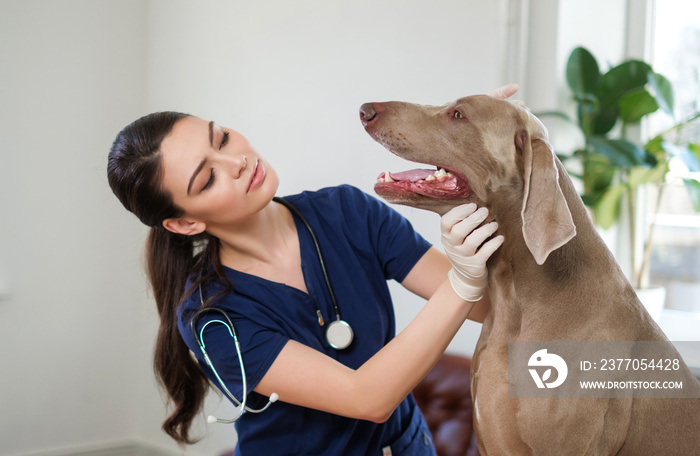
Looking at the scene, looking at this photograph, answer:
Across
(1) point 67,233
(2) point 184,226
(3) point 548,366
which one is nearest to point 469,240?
(3) point 548,366

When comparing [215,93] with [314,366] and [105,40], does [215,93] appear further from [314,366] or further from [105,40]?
[314,366]

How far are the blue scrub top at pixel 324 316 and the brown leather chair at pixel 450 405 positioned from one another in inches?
20.0

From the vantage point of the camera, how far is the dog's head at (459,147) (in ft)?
3.71

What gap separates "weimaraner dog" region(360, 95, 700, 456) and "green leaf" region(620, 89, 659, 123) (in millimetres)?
1170

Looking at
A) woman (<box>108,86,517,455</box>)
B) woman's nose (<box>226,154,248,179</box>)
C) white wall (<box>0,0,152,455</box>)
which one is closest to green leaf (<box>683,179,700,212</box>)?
woman (<box>108,86,517,455</box>)

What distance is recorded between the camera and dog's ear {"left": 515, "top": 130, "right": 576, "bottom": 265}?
0.99m

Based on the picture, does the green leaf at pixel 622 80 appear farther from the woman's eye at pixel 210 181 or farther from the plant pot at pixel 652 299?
the woman's eye at pixel 210 181

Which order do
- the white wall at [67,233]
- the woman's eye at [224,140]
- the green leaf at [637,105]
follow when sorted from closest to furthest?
the woman's eye at [224,140], the green leaf at [637,105], the white wall at [67,233]

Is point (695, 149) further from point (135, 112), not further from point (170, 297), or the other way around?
point (135, 112)

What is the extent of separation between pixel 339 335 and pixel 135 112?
228 cm

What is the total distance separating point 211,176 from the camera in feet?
4.61

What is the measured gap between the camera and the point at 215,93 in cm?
297

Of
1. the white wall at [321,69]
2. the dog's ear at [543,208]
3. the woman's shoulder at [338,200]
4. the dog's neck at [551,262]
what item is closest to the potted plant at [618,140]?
the white wall at [321,69]

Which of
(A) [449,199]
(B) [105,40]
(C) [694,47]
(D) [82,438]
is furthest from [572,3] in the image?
(D) [82,438]
